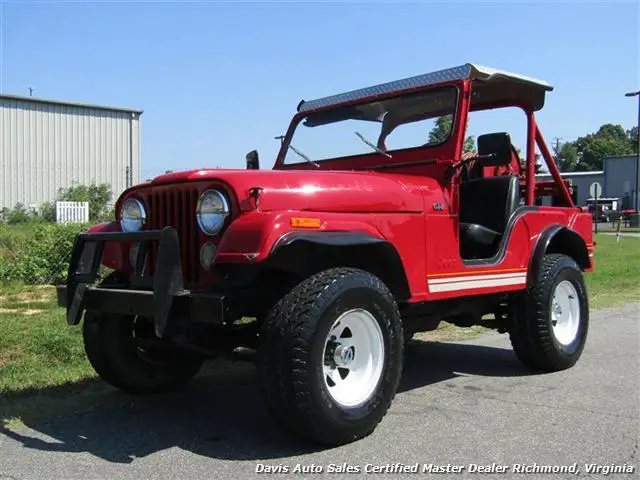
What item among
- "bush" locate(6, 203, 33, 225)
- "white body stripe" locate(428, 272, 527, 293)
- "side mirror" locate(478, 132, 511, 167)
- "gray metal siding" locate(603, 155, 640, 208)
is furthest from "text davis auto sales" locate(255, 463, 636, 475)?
"gray metal siding" locate(603, 155, 640, 208)

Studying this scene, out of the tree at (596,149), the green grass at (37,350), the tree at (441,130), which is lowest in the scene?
the green grass at (37,350)

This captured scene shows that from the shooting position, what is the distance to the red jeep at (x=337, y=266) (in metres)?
3.46

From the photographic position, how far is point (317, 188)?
12.8 ft

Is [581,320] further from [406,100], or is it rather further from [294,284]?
[294,284]

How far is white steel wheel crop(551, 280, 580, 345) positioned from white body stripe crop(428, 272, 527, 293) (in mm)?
667

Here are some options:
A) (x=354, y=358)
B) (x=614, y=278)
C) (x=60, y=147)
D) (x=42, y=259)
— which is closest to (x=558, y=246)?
(x=354, y=358)

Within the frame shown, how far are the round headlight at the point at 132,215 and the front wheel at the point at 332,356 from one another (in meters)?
1.22

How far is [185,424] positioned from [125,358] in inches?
29.1

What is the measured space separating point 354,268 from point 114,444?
1681 mm

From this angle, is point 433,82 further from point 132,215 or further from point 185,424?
point 185,424

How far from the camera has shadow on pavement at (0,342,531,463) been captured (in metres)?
3.62

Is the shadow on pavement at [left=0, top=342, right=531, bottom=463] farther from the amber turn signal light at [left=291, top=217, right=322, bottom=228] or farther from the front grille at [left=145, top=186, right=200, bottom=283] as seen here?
the amber turn signal light at [left=291, top=217, right=322, bottom=228]

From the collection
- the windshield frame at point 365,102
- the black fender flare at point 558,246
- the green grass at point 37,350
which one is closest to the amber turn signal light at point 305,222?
the windshield frame at point 365,102

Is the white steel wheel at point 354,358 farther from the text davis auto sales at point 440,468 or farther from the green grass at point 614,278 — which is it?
the green grass at point 614,278
